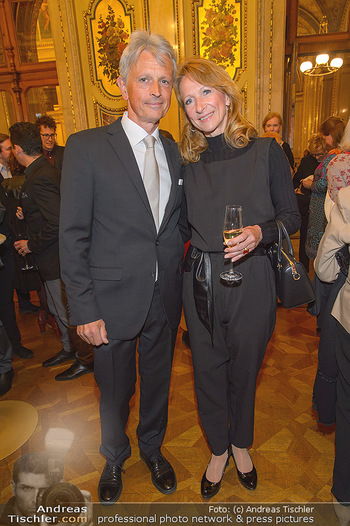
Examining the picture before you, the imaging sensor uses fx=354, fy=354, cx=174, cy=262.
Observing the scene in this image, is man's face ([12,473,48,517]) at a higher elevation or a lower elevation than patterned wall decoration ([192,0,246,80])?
lower

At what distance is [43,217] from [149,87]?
169 cm

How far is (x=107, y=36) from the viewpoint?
18.7 feet

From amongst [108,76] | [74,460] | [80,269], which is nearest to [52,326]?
[74,460]

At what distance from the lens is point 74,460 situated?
2180 millimetres

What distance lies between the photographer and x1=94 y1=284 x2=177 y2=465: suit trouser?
177 centimetres

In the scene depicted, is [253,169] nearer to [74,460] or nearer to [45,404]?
[74,460]

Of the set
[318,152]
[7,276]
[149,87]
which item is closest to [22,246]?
[7,276]

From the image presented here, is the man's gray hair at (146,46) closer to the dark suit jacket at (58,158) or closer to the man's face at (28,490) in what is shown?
the man's face at (28,490)

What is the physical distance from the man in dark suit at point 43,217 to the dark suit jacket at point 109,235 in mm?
1242

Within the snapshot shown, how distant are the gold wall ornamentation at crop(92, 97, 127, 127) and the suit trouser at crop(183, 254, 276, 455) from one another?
5099 millimetres

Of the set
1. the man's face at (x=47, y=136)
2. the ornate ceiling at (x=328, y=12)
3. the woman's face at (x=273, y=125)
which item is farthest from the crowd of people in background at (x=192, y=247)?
the ornate ceiling at (x=328, y=12)

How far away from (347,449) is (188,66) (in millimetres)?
1905

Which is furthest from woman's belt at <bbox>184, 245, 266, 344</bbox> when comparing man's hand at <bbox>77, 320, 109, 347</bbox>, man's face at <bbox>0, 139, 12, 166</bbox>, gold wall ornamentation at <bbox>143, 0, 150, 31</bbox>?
gold wall ornamentation at <bbox>143, 0, 150, 31</bbox>

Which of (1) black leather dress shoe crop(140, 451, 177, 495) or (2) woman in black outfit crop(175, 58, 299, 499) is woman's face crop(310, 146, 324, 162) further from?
(1) black leather dress shoe crop(140, 451, 177, 495)
